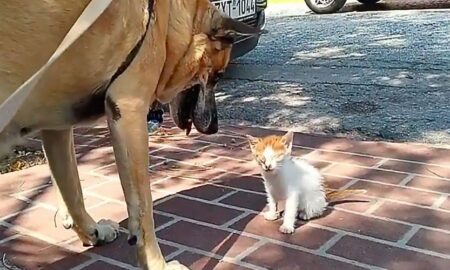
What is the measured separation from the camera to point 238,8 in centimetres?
578

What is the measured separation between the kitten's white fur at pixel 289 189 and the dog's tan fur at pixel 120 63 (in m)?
0.54

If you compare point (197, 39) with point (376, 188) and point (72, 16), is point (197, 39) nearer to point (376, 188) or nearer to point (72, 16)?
point (72, 16)

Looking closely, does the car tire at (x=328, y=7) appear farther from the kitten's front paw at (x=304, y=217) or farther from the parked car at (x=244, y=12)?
the kitten's front paw at (x=304, y=217)

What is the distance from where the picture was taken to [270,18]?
10992 millimetres

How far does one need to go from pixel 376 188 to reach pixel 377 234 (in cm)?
57

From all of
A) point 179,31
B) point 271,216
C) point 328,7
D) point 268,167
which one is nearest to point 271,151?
point 268,167

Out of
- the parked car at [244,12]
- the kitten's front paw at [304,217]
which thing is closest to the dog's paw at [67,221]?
the kitten's front paw at [304,217]

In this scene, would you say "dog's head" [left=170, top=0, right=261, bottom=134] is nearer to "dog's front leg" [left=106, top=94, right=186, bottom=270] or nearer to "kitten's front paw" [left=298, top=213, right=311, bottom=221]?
"dog's front leg" [left=106, top=94, right=186, bottom=270]

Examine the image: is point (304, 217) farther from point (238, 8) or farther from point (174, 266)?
point (238, 8)

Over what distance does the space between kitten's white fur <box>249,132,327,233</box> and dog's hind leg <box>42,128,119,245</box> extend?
72 cm

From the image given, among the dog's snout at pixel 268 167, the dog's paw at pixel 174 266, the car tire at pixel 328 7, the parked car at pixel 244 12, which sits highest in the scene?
the parked car at pixel 244 12

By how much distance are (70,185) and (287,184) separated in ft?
3.12

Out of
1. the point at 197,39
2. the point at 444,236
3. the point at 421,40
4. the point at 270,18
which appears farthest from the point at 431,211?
the point at 270,18

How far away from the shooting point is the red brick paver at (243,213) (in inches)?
105
